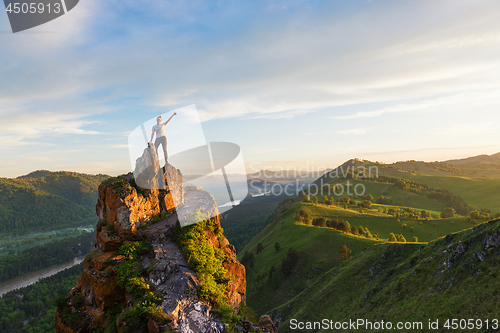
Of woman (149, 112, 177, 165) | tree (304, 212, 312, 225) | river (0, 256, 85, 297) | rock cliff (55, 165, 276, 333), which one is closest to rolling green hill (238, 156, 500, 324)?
tree (304, 212, 312, 225)

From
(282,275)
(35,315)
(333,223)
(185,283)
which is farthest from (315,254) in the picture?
(35,315)

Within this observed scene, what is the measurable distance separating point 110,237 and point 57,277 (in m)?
171

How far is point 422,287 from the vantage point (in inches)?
1374

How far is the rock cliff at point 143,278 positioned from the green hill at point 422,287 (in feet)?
91.4

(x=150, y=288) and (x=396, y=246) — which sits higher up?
(x=150, y=288)

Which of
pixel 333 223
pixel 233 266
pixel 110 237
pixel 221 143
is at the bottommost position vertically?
pixel 333 223

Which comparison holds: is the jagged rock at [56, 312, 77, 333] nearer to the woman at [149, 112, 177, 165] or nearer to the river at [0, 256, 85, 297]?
the woman at [149, 112, 177, 165]

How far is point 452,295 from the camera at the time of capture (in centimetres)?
2961

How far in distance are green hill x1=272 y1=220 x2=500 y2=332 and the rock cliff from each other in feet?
91.4

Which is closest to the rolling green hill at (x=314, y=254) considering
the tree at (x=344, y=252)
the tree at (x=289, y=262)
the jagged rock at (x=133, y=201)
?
the tree at (x=289, y=262)

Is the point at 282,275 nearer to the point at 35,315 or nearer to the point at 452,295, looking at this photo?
the point at 452,295

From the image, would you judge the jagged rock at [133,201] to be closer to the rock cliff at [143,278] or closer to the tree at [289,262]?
the rock cliff at [143,278]

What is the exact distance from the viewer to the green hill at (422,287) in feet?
89.1

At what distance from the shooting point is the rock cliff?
11930mm
